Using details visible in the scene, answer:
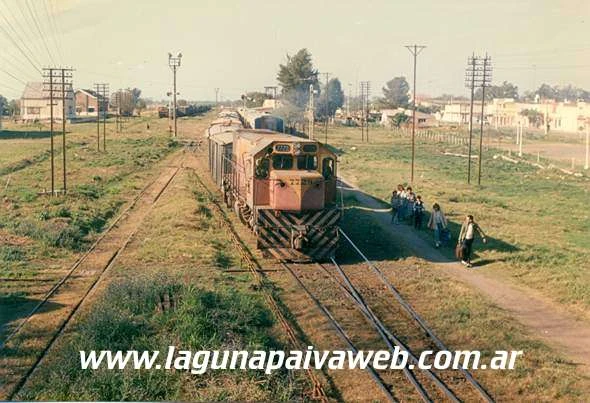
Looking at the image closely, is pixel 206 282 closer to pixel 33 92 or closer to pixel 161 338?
pixel 161 338

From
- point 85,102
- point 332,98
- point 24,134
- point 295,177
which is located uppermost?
point 332,98

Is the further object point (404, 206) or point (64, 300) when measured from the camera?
point (404, 206)

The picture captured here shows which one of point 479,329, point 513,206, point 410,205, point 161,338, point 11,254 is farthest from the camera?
point 513,206

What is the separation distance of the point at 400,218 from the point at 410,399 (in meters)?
Answer: 17.5

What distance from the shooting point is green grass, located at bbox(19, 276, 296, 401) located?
10000 millimetres

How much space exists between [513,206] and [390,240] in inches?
482

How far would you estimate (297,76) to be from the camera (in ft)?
369

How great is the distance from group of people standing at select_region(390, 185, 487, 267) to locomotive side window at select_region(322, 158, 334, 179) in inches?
162

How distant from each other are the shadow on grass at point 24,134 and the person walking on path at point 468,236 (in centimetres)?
6399

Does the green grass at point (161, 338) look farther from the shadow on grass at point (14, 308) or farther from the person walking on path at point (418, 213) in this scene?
the person walking on path at point (418, 213)

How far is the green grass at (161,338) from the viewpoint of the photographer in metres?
10.0

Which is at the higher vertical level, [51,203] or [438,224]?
[438,224]

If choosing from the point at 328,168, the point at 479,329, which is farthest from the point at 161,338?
the point at 328,168

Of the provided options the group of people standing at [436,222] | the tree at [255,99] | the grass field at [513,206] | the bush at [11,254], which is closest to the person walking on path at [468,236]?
the group of people standing at [436,222]
